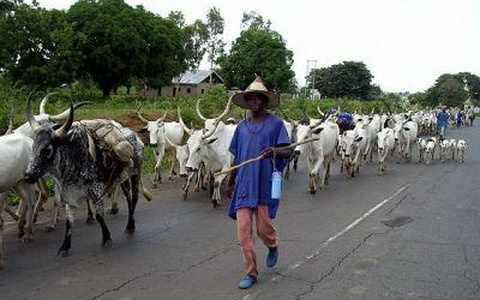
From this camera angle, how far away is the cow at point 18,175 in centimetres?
683

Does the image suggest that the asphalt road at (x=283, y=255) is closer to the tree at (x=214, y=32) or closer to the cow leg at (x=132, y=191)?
the cow leg at (x=132, y=191)

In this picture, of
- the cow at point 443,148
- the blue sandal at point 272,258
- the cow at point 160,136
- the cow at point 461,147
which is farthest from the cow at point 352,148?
the blue sandal at point 272,258

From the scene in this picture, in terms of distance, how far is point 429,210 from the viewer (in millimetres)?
10469

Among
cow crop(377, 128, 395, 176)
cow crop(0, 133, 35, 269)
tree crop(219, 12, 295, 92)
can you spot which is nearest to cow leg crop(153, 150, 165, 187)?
cow crop(0, 133, 35, 269)

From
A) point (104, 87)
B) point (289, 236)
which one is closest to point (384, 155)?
point (289, 236)

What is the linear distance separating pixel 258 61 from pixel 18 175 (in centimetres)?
5373

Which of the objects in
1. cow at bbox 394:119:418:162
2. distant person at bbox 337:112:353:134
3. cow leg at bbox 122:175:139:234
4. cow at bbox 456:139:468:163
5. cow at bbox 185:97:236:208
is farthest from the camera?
cow at bbox 456:139:468:163

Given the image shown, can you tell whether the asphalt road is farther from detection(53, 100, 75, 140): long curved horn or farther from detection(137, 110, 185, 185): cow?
detection(137, 110, 185, 185): cow

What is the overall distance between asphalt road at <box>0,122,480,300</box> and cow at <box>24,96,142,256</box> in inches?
28.1

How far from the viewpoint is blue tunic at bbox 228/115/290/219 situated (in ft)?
19.4

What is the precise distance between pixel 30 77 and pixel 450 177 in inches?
1086

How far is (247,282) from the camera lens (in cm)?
585

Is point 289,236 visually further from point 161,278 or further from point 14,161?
point 14,161

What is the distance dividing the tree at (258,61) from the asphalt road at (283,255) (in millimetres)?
48383
